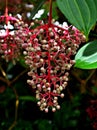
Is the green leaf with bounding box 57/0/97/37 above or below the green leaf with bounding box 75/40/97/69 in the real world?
above

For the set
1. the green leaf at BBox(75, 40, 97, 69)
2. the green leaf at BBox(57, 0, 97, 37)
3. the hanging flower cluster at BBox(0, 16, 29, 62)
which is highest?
the green leaf at BBox(57, 0, 97, 37)

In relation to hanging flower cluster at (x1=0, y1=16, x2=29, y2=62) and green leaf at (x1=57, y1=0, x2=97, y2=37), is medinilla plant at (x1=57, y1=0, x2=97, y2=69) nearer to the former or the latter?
green leaf at (x1=57, y1=0, x2=97, y2=37)

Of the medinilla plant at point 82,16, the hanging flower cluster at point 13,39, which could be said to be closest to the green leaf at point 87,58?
the medinilla plant at point 82,16

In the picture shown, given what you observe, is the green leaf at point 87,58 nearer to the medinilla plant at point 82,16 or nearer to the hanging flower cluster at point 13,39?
the medinilla plant at point 82,16

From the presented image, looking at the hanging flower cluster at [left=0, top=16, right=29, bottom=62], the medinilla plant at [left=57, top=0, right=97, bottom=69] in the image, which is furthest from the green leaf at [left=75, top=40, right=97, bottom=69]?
the hanging flower cluster at [left=0, top=16, right=29, bottom=62]

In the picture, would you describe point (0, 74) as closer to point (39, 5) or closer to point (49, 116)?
point (49, 116)

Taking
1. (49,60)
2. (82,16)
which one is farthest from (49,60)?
(82,16)

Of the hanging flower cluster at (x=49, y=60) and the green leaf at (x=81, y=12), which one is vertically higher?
the green leaf at (x=81, y=12)

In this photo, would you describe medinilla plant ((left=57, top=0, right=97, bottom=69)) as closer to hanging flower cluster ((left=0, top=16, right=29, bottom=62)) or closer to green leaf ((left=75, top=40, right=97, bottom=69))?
green leaf ((left=75, top=40, right=97, bottom=69))
